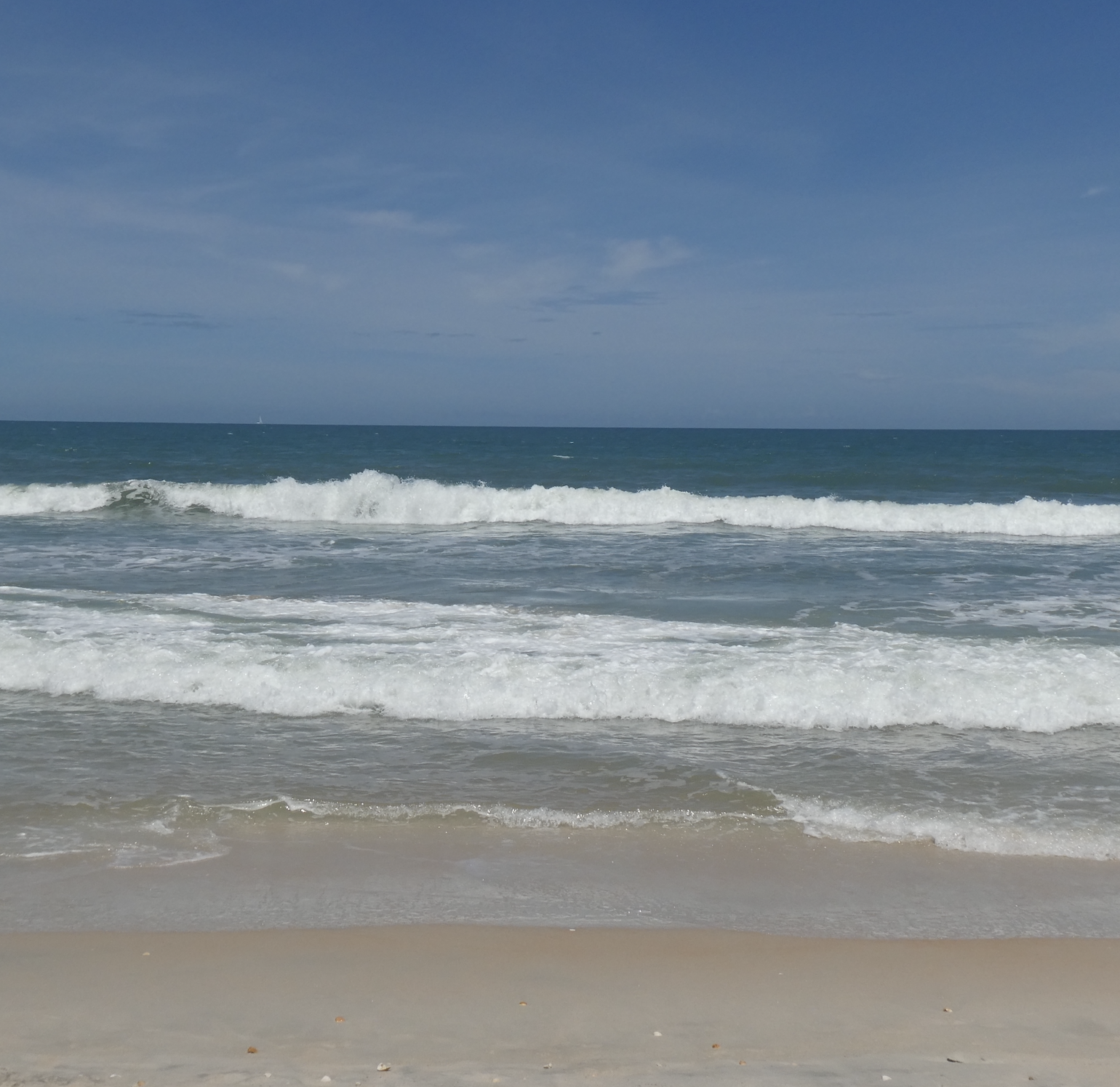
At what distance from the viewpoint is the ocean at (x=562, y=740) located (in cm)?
497

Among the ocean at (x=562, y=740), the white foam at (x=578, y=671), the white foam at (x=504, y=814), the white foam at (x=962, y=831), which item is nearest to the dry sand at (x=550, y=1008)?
the ocean at (x=562, y=740)

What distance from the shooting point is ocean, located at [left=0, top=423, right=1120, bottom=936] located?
497 cm

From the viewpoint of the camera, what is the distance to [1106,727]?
759 cm

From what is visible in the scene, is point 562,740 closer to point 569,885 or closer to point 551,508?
point 569,885

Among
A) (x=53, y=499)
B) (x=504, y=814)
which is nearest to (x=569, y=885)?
(x=504, y=814)

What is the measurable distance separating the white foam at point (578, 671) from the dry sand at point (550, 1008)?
136 inches

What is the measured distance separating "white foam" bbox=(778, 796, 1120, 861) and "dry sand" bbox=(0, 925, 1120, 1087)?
1046 millimetres

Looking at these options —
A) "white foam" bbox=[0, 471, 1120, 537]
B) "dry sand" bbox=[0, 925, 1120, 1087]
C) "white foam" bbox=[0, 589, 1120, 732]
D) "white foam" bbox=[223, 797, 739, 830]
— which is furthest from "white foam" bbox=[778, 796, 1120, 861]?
"white foam" bbox=[0, 471, 1120, 537]

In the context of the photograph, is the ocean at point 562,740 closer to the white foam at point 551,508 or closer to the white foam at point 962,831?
the white foam at point 962,831

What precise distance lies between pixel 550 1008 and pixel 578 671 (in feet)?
15.3

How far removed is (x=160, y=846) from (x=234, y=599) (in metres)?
6.98

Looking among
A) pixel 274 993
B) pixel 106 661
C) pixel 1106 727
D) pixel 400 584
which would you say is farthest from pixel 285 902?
pixel 400 584

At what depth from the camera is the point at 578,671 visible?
8.55 meters

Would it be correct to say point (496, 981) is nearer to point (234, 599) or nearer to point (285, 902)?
point (285, 902)
